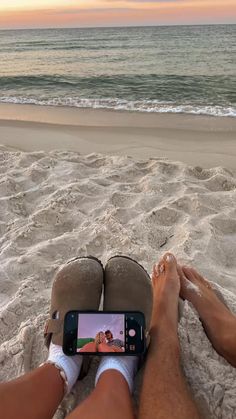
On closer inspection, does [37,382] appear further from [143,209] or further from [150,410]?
[143,209]

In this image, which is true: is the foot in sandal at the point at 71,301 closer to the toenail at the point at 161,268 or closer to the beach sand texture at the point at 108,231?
the beach sand texture at the point at 108,231

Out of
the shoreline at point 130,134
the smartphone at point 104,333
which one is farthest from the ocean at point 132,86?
the smartphone at point 104,333

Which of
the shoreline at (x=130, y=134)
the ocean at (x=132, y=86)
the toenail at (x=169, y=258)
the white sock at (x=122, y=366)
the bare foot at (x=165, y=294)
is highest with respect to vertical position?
the ocean at (x=132, y=86)

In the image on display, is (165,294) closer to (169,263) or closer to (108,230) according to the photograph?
(169,263)

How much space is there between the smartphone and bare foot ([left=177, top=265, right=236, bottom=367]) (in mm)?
270

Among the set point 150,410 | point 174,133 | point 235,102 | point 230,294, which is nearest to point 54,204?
point 230,294

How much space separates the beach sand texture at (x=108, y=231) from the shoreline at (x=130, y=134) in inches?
18.2

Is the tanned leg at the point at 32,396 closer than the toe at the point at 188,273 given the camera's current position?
Yes

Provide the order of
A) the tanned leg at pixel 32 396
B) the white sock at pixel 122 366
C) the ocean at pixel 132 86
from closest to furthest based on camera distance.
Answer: the tanned leg at pixel 32 396 < the white sock at pixel 122 366 < the ocean at pixel 132 86

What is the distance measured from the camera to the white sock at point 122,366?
1.30 m

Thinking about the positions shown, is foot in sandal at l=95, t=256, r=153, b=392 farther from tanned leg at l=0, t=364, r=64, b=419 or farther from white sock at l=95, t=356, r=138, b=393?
tanned leg at l=0, t=364, r=64, b=419

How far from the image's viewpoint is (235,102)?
19.5 feet

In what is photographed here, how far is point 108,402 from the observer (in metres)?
1.14

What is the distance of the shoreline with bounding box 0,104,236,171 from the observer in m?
3.70
